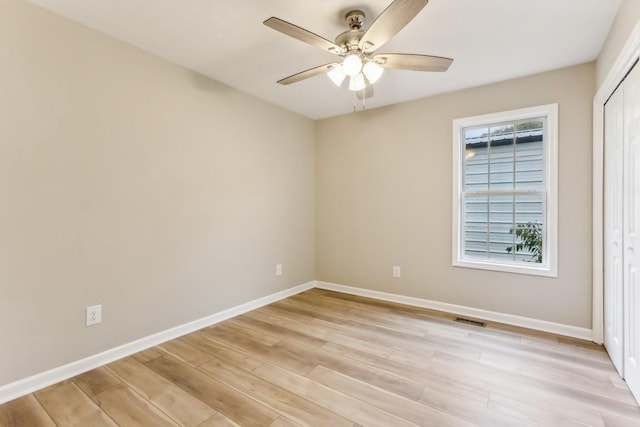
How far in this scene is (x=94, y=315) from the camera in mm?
2191

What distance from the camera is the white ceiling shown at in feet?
6.30

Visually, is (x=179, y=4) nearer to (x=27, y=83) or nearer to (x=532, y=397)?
(x=27, y=83)

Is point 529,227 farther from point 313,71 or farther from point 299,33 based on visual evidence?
point 299,33

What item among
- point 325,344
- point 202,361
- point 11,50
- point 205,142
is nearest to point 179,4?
point 11,50

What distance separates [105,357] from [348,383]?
1787 mm

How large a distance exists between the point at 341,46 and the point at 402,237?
232 centimetres

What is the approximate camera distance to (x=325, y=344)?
2.55 m

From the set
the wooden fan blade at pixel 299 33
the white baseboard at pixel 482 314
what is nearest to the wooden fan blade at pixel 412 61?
the wooden fan blade at pixel 299 33

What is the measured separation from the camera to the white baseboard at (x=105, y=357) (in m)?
1.85

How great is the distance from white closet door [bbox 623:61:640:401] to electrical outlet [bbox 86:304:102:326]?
345cm

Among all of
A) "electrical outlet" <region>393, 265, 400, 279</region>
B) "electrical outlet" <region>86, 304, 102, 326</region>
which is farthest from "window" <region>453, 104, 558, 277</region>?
"electrical outlet" <region>86, 304, 102, 326</region>

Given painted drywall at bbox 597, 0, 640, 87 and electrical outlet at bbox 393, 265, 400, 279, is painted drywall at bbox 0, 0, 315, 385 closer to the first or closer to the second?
electrical outlet at bbox 393, 265, 400, 279

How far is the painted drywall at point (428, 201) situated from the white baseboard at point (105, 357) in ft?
5.07

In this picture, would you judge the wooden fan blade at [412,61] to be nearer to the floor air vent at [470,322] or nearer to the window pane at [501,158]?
the window pane at [501,158]
